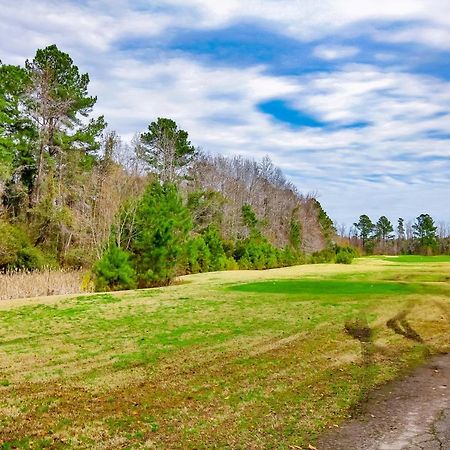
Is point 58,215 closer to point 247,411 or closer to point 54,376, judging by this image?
point 54,376

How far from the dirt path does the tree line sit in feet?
53.5

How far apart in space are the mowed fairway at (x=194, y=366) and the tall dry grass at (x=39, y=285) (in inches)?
149

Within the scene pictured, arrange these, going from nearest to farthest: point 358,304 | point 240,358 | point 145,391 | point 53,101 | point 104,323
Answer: point 145,391 < point 240,358 < point 104,323 < point 358,304 < point 53,101

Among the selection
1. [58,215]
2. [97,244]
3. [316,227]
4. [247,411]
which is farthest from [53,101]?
[316,227]

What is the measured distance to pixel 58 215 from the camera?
31.1 meters

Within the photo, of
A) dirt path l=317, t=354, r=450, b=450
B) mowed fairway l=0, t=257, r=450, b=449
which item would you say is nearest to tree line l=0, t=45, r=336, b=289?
mowed fairway l=0, t=257, r=450, b=449

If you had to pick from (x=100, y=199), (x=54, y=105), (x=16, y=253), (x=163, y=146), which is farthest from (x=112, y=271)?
(x=163, y=146)

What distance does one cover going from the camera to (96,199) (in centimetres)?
3362

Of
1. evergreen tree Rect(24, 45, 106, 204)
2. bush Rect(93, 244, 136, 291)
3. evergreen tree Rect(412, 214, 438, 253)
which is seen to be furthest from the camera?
evergreen tree Rect(412, 214, 438, 253)

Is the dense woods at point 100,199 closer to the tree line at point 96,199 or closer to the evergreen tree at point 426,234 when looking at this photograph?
the tree line at point 96,199

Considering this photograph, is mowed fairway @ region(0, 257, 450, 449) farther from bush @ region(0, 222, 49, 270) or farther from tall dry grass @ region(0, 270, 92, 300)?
bush @ region(0, 222, 49, 270)

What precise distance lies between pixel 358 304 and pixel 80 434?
38.9ft

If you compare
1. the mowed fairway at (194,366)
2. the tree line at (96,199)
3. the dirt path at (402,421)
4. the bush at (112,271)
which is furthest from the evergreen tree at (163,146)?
the dirt path at (402,421)

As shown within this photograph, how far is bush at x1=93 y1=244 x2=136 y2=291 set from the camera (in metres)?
21.3
